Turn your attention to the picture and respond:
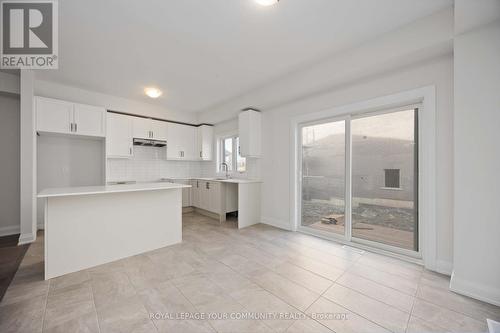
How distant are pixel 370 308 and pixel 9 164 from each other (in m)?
5.88

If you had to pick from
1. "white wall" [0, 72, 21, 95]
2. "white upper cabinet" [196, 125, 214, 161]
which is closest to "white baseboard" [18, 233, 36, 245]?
"white wall" [0, 72, 21, 95]

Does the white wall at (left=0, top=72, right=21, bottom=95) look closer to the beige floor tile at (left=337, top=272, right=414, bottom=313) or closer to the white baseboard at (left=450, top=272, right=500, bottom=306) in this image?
the beige floor tile at (left=337, top=272, right=414, bottom=313)

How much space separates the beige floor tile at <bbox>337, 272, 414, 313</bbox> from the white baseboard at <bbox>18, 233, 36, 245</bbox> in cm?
465

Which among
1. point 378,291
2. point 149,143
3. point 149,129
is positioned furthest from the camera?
point 149,143

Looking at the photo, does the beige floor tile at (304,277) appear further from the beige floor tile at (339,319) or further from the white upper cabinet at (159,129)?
the white upper cabinet at (159,129)

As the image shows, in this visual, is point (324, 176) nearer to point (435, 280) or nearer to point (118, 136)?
point (435, 280)

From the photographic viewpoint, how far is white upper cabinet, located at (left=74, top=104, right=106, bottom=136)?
3793 mm

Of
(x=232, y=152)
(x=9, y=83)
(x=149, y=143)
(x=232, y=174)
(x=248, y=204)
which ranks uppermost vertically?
(x=9, y=83)

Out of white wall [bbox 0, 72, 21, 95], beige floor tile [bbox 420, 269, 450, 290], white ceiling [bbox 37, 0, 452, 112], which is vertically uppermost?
white ceiling [bbox 37, 0, 452, 112]

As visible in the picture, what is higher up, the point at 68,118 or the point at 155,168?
the point at 68,118

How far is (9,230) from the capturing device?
11.8 feet

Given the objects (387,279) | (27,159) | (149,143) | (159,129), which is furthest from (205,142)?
(387,279)

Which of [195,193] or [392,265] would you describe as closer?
[392,265]

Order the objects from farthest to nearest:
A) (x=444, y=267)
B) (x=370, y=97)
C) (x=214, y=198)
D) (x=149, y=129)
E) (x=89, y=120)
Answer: (x=149, y=129)
(x=214, y=198)
(x=89, y=120)
(x=370, y=97)
(x=444, y=267)
